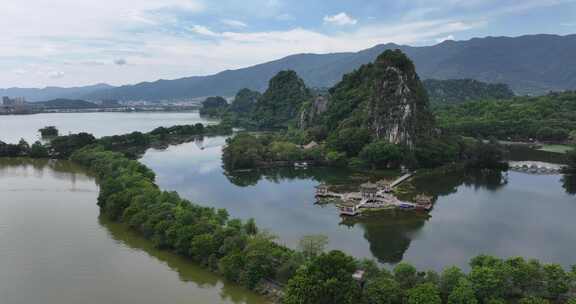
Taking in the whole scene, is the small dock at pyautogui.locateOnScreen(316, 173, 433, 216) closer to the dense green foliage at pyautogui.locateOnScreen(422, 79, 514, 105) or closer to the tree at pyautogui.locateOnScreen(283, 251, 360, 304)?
the tree at pyautogui.locateOnScreen(283, 251, 360, 304)

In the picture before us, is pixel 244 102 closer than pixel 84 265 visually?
No

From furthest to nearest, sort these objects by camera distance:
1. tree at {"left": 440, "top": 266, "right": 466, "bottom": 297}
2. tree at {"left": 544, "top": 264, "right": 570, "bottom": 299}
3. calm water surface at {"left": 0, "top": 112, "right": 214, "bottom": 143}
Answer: calm water surface at {"left": 0, "top": 112, "right": 214, "bottom": 143} < tree at {"left": 544, "top": 264, "right": 570, "bottom": 299} < tree at {"left": 440, "top": 266, "right": 466, "bottom": 297}

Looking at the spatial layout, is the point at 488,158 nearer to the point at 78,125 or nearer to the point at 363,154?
the point at 363,154

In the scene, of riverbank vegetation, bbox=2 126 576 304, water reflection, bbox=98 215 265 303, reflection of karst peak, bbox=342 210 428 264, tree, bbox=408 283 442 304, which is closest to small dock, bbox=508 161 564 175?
reflection of karst peak, bbox=342 210 428 264

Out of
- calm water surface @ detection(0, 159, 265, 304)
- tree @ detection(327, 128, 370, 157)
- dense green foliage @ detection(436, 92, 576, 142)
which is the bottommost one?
calm water surface @ detection(0, 159, 265, 304)

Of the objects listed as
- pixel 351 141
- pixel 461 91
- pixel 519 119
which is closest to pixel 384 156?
pixel 351 141

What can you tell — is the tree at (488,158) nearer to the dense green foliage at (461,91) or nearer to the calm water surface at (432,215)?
the calm water surface at (432,215)

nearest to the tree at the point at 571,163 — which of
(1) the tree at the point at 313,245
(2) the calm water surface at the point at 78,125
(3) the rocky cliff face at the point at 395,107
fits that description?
(3) the rocky cliff face at the point at 395,107
